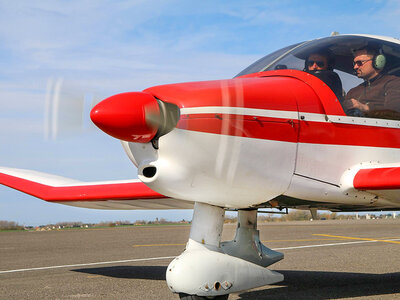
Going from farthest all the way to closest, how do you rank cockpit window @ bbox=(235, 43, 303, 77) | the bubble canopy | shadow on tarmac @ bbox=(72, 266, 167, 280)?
shadow on tarmac @ bbox=(72, 266, 167, 280), cockpit window @ bbox=(235, 43, 303, 77), the bubble canopy

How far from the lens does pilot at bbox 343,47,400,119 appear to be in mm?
5152

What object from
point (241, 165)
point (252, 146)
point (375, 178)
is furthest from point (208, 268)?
point (375, 178)

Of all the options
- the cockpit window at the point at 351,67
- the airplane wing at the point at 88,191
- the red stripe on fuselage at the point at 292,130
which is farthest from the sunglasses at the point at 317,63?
the airplane wing at the point at 88,191

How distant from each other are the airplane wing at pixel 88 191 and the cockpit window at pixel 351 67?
2.34 m

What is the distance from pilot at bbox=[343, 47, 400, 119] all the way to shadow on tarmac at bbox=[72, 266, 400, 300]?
2066 millimetres

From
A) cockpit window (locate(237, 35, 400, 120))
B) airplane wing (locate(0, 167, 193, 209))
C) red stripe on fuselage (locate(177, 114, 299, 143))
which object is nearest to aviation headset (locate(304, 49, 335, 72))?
cockpit window (locate(237, 35, 400, 120))

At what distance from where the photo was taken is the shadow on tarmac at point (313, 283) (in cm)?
594

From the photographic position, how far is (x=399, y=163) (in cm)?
508

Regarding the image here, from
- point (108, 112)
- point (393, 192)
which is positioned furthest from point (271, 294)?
point (108, 112)

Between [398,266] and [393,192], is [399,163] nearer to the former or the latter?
[393,192]

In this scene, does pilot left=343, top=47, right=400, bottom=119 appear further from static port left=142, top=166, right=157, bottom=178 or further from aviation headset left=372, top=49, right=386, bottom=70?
static port left=142, top=166, right=157, bottom=178

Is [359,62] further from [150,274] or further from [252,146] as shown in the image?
[150,274]

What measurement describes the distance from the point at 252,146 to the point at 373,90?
66.6 inches

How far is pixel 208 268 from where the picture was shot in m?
4.48
